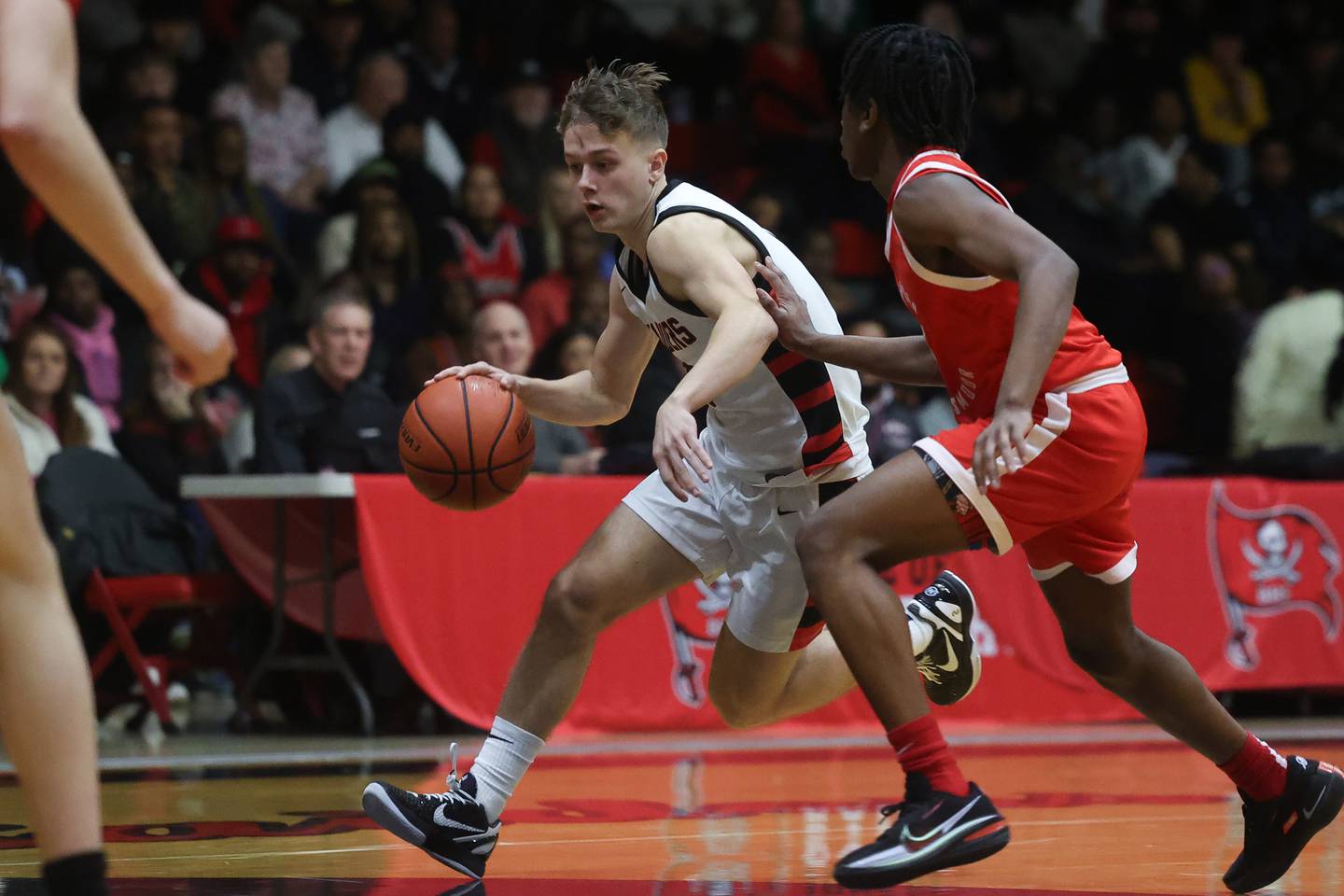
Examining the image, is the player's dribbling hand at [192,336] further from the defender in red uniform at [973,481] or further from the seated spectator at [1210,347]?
the seated spectator at [1210,347]

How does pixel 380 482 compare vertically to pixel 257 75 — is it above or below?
below

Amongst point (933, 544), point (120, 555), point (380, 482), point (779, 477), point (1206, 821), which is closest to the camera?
Answer: point (933, 544)

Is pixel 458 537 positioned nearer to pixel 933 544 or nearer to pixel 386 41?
pixel 933 544

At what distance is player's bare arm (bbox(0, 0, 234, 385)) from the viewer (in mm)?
2748

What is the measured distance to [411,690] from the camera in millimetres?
8281


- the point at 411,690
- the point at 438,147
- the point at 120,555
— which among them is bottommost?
the point at 411,690

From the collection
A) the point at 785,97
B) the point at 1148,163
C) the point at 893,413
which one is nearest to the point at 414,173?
the point at 893,413

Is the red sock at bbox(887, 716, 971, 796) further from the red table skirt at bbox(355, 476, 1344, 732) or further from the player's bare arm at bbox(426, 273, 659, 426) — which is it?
the red table skirt at bbox(355, 476, 1344, 732)

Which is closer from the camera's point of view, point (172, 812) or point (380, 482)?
point (172, 812)

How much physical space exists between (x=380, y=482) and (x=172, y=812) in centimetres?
237

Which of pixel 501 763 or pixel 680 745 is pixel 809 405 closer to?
pixel 501 763

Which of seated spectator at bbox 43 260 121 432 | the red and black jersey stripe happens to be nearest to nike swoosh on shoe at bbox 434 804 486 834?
the red and black jersey stripe

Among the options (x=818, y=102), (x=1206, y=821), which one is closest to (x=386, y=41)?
(x=818, y=102)

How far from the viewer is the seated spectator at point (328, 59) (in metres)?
11.2
